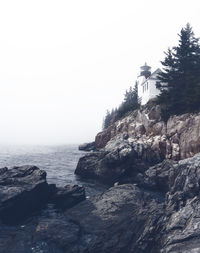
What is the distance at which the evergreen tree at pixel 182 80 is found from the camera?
3669 centimetres

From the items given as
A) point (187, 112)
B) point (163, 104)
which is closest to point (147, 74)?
point (163, 104)

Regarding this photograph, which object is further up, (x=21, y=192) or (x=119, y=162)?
(x=119, y=162)

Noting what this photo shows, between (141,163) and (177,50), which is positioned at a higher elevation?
(177,50)

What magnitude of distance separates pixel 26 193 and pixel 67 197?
370 centimetres

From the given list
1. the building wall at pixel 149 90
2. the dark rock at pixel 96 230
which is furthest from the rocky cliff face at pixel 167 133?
the dark rock at pixel 96 230

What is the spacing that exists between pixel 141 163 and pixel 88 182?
8.79 meters

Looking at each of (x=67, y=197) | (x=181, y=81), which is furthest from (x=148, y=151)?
(x=67, y=197)

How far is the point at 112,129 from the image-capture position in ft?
200

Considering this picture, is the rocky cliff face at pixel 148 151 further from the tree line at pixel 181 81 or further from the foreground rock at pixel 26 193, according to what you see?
the foreground rock at pixel 26 193

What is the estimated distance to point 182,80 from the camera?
41.2 m

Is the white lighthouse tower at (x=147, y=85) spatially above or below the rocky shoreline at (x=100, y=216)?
above

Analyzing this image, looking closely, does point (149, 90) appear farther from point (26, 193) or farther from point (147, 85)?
point (26, 193)

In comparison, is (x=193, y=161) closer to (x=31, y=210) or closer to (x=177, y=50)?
(x=31, y=210)

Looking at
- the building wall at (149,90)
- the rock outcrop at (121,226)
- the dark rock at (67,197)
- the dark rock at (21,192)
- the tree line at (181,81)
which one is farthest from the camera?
the building wall at (149,90)
